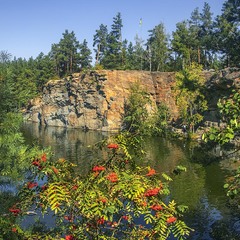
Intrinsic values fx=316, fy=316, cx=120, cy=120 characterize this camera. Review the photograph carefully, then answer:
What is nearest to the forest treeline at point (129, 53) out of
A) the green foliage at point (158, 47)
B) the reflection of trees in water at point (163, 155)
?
the green foliage at point (158, 47)

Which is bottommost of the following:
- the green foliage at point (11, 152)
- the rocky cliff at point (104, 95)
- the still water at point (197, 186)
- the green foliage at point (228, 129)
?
the still water at point (197, 186)

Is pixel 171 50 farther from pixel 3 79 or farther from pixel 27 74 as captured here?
pixel 3 79

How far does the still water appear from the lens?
1805 centimetres

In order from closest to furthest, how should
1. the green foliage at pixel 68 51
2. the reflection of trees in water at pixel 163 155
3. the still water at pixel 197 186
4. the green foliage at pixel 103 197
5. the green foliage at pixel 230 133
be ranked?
1. the green foliage at pixel 103 197
2. the green foliage at pixel 230 133
3. the still water at pixel 197 186
4. the reflection of trees in water at pixel 163 155
5. the green foliage at pixel 68 51

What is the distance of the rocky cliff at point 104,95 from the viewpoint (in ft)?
237

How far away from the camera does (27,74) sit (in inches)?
4392

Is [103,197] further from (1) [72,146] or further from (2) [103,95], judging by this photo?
(2) [103,95]

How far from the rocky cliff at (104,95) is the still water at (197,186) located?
20091 mm

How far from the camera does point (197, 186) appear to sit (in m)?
28.1

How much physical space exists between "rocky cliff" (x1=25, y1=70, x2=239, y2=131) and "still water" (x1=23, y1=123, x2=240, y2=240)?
20.1 m

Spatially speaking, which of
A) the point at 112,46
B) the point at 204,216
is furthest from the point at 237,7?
the point at 112,46

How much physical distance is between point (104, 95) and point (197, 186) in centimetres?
4780

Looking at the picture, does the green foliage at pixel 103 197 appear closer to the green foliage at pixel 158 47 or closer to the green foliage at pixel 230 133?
the green foliage at pixel 230 133

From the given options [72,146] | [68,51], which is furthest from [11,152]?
[68,51]
